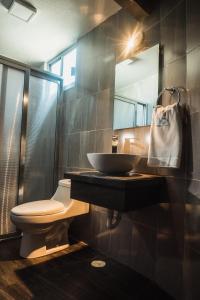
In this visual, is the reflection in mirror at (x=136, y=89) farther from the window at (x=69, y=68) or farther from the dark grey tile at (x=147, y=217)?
the window at (x=69, y=68)

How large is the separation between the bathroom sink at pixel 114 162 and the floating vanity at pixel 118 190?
76mm

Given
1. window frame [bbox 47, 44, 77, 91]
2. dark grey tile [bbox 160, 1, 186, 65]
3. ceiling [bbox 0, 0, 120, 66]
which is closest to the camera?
dark grey tile [bbox 160, 1, 186, 65]

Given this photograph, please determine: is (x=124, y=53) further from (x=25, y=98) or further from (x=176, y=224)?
(x=176, y=224)

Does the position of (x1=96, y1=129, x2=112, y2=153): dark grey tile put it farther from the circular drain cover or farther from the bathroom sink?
the circular drain cover

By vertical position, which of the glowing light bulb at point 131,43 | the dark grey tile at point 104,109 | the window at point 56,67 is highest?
the window at point 56,67

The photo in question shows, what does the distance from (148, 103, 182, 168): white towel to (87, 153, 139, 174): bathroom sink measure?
0.15 m

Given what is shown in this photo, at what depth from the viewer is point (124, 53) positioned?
1906 mm

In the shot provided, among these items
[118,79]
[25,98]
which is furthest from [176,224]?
[25,98]

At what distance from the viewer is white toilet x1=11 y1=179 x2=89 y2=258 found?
5.57 ft

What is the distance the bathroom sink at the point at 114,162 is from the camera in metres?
1.40

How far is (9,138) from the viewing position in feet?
7.34

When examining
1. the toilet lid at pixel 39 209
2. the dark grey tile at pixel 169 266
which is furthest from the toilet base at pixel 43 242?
the dark grey tile at pixel 169 266

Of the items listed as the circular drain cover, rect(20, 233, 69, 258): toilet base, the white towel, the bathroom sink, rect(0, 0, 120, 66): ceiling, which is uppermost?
rect(0, 0, 120, 66): ceiling

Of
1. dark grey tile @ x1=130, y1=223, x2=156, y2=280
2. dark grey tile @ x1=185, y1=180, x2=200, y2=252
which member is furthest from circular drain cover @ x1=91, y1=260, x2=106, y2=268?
dark grey tile @ x1=185, y1=180, x2=200, y2=252
